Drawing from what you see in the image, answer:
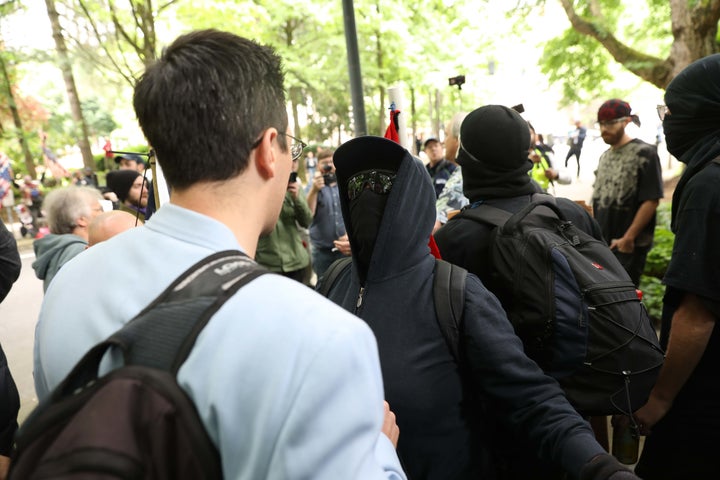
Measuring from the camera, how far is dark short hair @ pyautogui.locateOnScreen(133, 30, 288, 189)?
1.06 metres

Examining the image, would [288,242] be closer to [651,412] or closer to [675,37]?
[651,412]

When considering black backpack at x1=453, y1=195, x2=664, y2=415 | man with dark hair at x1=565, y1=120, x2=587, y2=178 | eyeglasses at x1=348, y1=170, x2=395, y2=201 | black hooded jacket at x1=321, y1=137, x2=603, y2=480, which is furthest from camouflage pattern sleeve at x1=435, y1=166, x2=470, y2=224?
man with dark hair at x1=565, y1=120, x2=587, y2=178

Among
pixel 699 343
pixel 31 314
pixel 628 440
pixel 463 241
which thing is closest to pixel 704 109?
pixel 699 343

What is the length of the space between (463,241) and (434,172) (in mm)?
4266

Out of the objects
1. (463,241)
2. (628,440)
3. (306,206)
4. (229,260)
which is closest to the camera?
(229,260)

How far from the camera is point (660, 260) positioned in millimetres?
5777

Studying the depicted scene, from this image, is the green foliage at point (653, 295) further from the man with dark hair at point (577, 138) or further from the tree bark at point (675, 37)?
the man with dark hair at point (577, 138)

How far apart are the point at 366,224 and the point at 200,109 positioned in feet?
3.39

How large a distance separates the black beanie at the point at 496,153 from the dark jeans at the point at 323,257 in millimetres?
3627

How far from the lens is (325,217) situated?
598cm

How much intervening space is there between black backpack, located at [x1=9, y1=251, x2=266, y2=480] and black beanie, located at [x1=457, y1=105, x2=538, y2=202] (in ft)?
6.17

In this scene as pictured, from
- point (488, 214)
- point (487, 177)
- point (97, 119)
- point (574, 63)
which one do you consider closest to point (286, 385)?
point (488, 214)

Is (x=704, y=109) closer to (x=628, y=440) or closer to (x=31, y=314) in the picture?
(x=628, y=440)

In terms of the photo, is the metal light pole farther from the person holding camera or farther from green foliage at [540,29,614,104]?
green foliage at [540,29,614,104]
